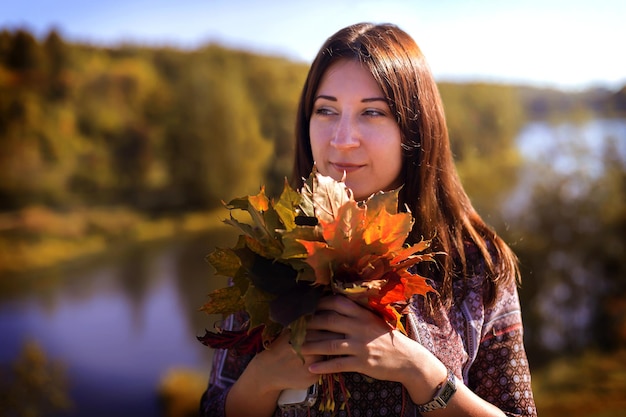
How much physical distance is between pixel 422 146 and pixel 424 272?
297 millimetres

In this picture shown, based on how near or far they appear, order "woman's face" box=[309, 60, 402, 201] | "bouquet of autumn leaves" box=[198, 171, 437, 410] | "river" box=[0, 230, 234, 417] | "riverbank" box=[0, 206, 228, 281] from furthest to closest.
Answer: "river" box=[0, 230, 234, 417] → "riverbank" box=[0, 206, 228, 281] → "woman's face" box=[309, 60, 402, 201] → "bouquet of autumn leaves" box=[198, 171, 437, 410]

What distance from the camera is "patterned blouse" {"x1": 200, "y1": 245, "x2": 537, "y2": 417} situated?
112 centimetres

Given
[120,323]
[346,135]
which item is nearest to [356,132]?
[346,135]

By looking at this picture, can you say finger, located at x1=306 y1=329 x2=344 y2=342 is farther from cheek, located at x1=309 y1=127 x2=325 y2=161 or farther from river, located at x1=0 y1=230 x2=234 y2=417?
river, located at x1=0 y1=230 x2=234 y2=417

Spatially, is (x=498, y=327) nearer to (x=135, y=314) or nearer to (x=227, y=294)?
(x=227, y=294)

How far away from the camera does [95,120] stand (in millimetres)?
5391

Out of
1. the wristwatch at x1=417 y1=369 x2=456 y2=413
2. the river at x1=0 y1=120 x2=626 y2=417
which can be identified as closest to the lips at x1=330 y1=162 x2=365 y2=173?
the wristwatch at x1=417 y1=369 x2=456 y2=413

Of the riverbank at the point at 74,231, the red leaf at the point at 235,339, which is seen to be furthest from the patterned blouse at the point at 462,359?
the riverbank at the point at 74,231

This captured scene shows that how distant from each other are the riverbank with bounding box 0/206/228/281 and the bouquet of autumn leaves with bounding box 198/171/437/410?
158 inches

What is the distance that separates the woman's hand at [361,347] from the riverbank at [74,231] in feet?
13.1

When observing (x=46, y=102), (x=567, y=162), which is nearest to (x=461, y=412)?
(x=46, y=102)

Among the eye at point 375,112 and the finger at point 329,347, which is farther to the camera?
the eye at point 375,112

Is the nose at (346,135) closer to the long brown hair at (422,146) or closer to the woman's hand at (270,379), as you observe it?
the long brown hair at (422,146)

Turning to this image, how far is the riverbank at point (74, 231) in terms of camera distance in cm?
488
